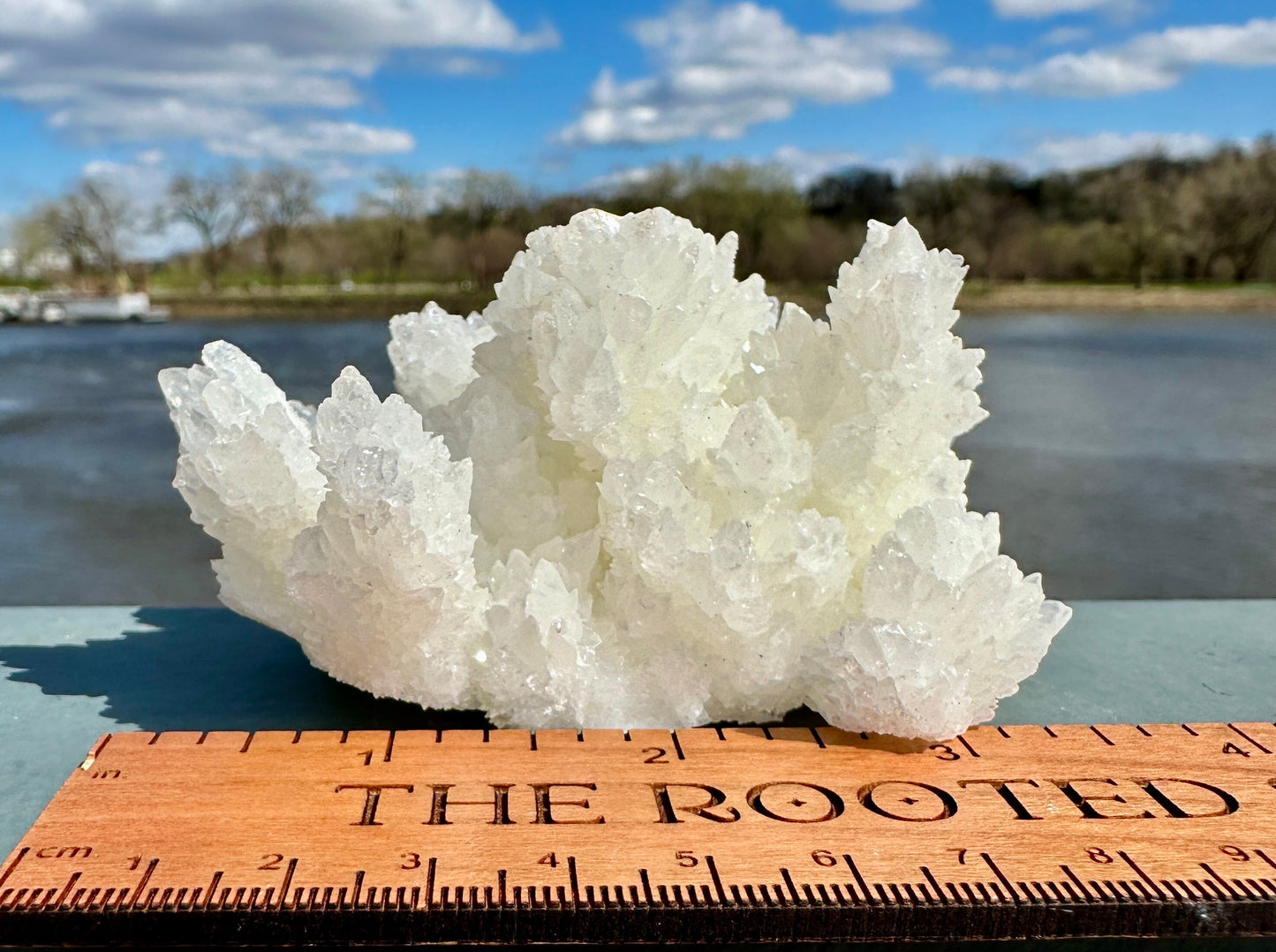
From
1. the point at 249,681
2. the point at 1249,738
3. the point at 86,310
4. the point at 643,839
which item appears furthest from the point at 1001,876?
the point at 86,310

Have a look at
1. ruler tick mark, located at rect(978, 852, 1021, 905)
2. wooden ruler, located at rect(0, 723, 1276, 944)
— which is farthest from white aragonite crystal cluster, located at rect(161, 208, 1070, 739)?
ruler tick mark, located at rect(978, 852, 1021, 905)

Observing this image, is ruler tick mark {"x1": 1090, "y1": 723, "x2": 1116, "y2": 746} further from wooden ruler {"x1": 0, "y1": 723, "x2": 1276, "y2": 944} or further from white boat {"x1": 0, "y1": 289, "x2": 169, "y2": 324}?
white boat {"x1": 0, "y1": 289, "x2": 169, "y2": 324}

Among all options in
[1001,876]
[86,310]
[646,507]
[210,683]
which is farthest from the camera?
[86,310]

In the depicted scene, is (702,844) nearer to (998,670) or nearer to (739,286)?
(998,670)

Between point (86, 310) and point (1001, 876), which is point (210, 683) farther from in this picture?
point (86, 310)

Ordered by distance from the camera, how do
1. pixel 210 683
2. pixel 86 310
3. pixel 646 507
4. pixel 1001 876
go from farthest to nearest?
pixel 86 310
pixel 210 683
pixel 646 507
pixel 1001 876
